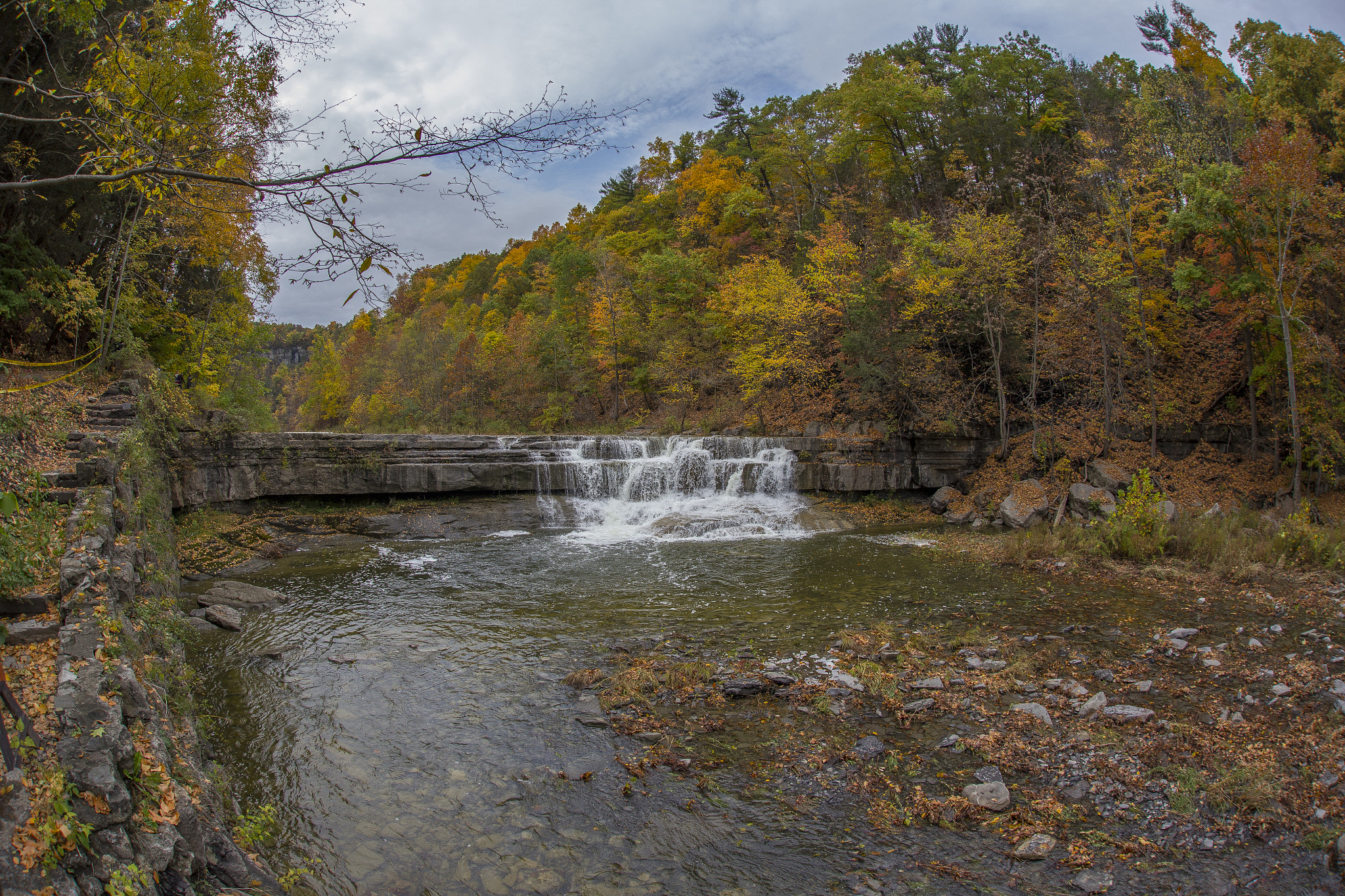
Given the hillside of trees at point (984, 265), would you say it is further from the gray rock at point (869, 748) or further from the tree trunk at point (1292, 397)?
the gray rock at point (869, 748)

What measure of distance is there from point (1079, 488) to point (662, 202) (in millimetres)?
30309

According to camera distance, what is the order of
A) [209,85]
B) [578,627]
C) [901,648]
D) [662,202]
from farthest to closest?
[662,202], [209,85], [578,627], [901,648]

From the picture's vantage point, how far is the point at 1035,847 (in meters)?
3.88

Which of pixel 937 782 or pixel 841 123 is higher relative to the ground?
pixel 841 123

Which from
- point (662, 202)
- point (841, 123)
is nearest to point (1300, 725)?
point (841, 123)

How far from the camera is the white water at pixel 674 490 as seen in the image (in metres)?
16.3

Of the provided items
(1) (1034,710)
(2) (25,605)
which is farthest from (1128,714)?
(2) (25,605)

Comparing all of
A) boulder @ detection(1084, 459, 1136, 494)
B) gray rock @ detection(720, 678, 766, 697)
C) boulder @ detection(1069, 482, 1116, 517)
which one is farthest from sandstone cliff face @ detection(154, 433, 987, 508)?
gray rock @ detection(720, 678, 766, 697)

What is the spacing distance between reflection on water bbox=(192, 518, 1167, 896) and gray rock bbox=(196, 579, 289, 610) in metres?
0.39

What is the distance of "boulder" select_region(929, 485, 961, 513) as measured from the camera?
61.7 ft

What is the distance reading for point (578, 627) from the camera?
861cm

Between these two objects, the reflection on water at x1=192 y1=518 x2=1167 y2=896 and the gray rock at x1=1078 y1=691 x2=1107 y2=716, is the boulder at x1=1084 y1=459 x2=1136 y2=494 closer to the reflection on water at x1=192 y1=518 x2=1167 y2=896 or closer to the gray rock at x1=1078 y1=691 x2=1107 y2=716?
the reflection on water at x1=192 y1=518 x2=1167 y2=896

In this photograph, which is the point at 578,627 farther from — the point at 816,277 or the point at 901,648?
the point at 816,277

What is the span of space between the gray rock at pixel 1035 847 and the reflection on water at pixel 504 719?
1.07m
